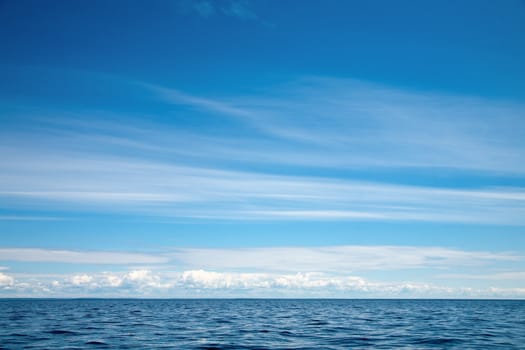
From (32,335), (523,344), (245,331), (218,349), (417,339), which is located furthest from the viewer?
(245,331)

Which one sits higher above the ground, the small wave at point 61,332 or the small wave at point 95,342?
the small wave at point 95,342

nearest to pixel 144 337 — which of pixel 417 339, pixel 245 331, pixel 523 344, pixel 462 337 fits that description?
Answer: pixel 245 331

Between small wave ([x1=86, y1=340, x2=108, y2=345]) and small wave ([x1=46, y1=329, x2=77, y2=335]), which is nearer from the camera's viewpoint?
small wave ([x1=86, y1=340, x2=108, y2=345])

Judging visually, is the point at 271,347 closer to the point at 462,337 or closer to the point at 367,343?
the point at 367,343

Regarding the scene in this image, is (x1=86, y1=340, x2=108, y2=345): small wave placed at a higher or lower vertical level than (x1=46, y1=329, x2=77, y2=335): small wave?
higher

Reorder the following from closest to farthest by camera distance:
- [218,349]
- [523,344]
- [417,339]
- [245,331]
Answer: [218,349], [523,344], [417,339], [245,331]

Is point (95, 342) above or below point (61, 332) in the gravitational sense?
above

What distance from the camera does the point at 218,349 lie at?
36.2 metres

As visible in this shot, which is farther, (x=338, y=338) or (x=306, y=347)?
(x=338, y=338)

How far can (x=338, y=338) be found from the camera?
141 feet

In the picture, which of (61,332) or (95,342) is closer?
(95,342)

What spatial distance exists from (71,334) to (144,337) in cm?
925

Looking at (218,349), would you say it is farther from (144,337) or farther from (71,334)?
(71,334)

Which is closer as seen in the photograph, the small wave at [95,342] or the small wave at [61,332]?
the small wave at [95,342]
